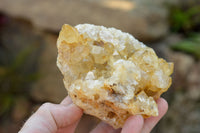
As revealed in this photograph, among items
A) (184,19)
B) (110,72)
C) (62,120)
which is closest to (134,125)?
(110,72)

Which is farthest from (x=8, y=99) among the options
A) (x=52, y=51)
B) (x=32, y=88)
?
(x=52, y=51)

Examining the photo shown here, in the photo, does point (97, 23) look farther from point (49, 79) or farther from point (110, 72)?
point (110, 72)

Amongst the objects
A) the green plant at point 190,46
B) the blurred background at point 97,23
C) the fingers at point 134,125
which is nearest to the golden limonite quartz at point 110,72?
the fingers at point 134,125

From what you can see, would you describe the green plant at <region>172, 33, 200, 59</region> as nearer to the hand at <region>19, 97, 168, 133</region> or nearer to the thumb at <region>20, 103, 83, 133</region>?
the hand at <region>19, 97, 168, 133</region>

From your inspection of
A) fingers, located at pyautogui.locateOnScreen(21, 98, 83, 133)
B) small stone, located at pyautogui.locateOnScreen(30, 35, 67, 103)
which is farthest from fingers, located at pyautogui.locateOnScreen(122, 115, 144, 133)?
small stone, located at pyautogui.locateOnScreen(30, 35, 67, 103)

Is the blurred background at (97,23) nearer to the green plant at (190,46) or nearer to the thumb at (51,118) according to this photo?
the green plant at (190,46)

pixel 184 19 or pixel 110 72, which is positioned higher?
pixel 110 72

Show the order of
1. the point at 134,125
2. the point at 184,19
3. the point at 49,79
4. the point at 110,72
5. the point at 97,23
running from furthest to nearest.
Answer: the point at 184,19
the point at 49,79
the point at 97,23
the point at 110,72
the point at 134,125
